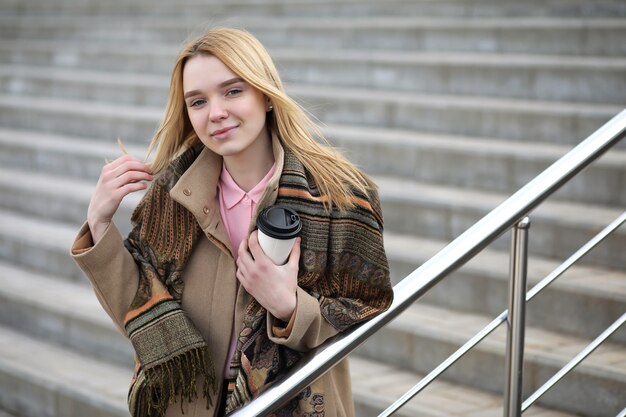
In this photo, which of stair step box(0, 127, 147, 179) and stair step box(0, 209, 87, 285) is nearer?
stair step box(0, 209, 87, 285)

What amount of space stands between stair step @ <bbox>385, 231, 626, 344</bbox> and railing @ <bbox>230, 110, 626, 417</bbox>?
1047mm

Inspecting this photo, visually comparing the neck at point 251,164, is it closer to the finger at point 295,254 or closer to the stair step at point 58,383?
the finger at point 295,254

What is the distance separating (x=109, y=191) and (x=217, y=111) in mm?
263

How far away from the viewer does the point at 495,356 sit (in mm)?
3113

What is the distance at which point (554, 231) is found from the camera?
11.6 feet

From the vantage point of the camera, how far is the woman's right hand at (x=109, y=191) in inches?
68.8

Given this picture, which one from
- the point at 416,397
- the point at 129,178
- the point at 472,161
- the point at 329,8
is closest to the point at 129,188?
the point at 129,178

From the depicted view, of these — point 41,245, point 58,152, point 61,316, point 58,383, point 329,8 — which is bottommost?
point 58,383

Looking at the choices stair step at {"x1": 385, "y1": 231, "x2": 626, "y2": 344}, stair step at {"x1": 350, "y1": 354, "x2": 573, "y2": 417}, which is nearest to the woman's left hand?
stair step at {"x1": 350, "y1": 354, "x2": 573, "y2": 417}

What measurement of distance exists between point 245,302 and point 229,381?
0.16 m

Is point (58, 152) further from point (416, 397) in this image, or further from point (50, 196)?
point (416, 397)

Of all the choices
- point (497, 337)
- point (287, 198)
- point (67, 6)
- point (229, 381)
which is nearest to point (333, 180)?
point (287, 198)

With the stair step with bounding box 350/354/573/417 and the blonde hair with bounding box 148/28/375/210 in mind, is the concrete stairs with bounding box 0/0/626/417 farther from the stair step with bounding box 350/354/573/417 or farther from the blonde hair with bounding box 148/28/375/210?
the blonde hair with bounding box 148/28/375/210

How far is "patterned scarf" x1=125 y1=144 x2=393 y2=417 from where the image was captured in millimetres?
1721
